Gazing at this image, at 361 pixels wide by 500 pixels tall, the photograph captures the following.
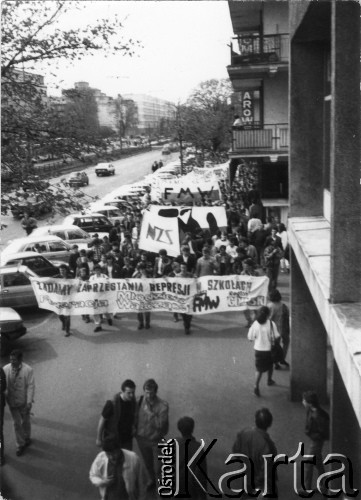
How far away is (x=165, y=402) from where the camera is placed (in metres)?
6.95

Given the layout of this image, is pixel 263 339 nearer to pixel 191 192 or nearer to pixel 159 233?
pixel 159 233

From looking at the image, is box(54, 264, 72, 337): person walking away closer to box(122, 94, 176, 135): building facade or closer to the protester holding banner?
the protester holding banner

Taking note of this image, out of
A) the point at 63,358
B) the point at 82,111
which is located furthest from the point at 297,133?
the point at 63,358

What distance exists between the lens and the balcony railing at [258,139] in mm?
17875

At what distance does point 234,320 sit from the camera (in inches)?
506

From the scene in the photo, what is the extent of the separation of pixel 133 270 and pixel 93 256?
2372 mm

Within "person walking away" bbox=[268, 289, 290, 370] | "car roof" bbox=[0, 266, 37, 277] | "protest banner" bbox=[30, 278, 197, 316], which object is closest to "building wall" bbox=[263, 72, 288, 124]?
"car roof" bbox=[0, 266, 37, 277]

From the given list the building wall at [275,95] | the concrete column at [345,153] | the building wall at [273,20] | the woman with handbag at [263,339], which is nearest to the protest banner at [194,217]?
the woman with handbag at [263,339]

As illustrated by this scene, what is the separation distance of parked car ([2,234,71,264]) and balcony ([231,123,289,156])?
549 cm

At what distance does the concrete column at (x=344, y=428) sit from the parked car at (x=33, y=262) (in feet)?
35.6

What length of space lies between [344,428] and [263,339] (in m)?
3.30

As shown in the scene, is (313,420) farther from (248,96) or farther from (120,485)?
(248,96)

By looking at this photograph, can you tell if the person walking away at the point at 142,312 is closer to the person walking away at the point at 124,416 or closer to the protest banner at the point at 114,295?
the protest banner at the point at 114,295

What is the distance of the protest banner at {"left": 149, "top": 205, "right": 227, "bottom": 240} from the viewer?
510 inches
